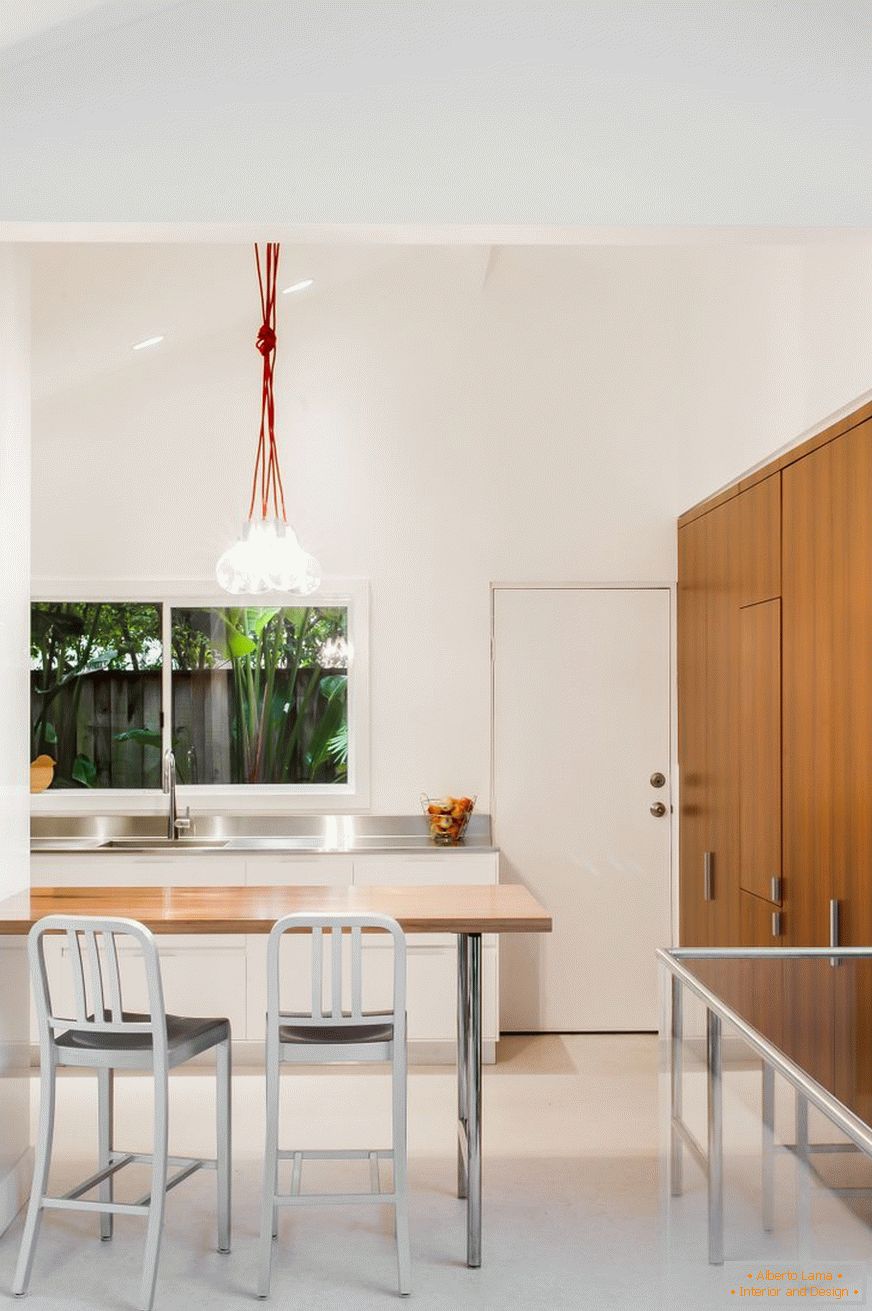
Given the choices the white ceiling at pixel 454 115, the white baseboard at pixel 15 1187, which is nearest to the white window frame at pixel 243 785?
the white baseboard at pixel 15 1187

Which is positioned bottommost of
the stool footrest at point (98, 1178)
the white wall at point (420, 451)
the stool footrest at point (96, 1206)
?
the stool footrest at point (98, 1178)

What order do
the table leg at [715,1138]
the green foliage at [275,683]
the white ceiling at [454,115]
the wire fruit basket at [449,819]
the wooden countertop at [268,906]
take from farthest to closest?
the green foliage at [275,683] < the wire fruit basket at [449,819] < the wooden countertop at [268,906] < the white ceiling at [454,115] < the table leg at [715,1138]

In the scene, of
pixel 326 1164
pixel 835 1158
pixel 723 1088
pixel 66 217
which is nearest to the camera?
pixel 835 1158

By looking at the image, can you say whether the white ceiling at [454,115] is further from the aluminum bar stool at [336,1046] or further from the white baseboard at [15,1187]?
the white baseboard at [15,1187]

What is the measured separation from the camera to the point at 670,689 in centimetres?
599

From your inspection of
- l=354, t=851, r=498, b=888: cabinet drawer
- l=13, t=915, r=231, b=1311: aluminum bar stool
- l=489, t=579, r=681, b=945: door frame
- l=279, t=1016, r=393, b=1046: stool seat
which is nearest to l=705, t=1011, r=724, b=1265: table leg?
l=279, t=1016, r=393, b=1046: stool seat

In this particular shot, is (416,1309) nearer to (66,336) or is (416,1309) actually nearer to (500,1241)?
(500,1241)

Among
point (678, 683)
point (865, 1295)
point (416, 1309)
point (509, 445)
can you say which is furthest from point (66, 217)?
point (678, 683)

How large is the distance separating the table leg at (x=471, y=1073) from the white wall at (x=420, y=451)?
2357mm

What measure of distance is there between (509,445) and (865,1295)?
4.73 m

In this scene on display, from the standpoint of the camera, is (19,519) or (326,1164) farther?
(326,1164)

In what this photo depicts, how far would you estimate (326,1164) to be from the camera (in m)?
4.30

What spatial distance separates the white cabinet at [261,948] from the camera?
538cm

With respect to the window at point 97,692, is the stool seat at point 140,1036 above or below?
below
